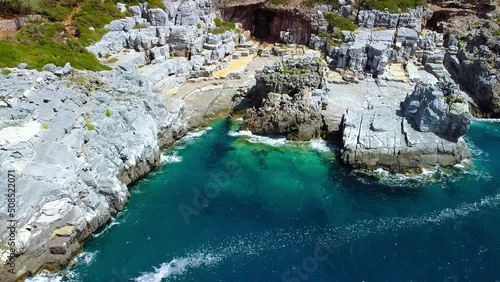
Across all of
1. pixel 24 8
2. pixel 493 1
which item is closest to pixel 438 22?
pixel 493 1

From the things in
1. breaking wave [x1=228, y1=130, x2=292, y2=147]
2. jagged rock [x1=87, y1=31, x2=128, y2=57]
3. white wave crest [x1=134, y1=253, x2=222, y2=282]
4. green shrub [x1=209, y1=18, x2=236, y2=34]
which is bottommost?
white wave crest [x1=134, y1=253, x2=222, y2=282]

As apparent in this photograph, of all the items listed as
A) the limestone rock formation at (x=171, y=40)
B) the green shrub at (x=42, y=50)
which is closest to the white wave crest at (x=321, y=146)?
the limestone rock formation at (x=171, y=40)

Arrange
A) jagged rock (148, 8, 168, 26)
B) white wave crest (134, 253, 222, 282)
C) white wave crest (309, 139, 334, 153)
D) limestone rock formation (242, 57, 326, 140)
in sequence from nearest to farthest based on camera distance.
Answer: white wave crest (134, 253, 222, 282), white wave crest (309, 139, 334, 153), limestone rock formation (242, 57, 326, 140), jagged rock (148, 8, 168, 26)

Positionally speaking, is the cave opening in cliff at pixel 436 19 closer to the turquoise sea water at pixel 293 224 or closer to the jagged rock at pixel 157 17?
the turquoise sea water at pixel 293 224

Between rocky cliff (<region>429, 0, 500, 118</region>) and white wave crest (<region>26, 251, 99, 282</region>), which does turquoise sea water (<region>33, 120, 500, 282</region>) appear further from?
rocky cliff (<region>429, 0, 500, 118</region>)

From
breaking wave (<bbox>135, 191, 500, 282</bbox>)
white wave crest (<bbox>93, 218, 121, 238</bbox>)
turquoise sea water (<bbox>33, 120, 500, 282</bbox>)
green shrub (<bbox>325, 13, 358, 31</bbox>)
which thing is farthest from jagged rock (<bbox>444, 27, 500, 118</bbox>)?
white wave crest (<bbox>93, 218, 121, 238</bbox>)
